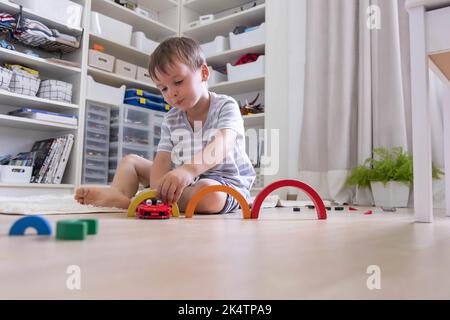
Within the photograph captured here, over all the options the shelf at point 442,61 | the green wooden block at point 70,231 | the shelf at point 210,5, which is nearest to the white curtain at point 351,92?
the shelf at point 210,5

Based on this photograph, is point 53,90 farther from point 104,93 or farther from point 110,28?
point 110,28

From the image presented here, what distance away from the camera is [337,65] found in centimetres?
225

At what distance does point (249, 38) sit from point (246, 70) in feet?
0.68

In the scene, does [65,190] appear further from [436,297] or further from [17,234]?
[436,297]

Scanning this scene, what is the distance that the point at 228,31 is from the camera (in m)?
2.92

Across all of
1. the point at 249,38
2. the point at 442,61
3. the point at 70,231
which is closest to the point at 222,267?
the point at 70,231

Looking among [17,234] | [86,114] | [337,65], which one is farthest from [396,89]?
[17,234]

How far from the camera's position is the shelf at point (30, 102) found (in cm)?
209

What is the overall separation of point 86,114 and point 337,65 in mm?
1524

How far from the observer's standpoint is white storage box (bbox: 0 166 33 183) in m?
2.06

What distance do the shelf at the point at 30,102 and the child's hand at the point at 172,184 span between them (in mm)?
1526

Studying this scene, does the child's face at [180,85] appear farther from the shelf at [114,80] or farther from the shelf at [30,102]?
the shelf at [114,80]

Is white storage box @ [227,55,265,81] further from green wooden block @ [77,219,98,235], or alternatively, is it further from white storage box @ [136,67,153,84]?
green wooden block @ [77,219,98,235]
